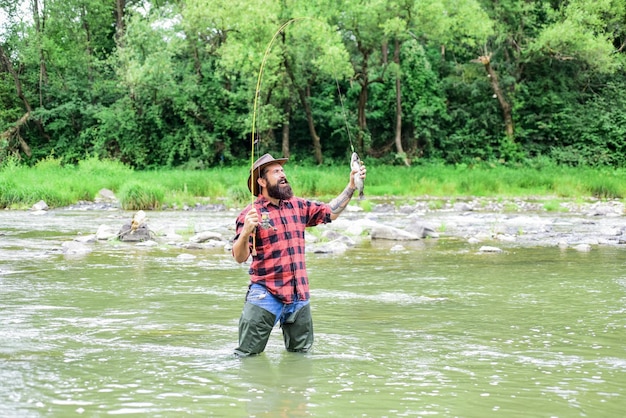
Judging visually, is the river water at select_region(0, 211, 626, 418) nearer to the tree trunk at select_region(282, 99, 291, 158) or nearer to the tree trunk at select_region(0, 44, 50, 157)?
the tree trunk at select_region(282, 99, 291, 158)

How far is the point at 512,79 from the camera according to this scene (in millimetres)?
37500

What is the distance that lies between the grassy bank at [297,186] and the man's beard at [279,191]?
17.3 meters

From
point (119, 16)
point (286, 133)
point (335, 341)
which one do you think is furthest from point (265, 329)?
point (119, 16)

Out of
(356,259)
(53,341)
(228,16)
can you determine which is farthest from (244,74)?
(53,341)

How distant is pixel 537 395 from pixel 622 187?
2215 cm

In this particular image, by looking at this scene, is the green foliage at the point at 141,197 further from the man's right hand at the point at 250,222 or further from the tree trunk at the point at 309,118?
the man's right hand at the point at 250,222

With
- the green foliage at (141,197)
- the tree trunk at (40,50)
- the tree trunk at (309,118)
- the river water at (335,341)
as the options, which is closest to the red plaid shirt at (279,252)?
the river water at (335,341)

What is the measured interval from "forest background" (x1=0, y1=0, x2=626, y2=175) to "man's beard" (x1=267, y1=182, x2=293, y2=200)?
90.1 ft

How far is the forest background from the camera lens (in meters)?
34.8

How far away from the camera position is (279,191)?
549 centimetres

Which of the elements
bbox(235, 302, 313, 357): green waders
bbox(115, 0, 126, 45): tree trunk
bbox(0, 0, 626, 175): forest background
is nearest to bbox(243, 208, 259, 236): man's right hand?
bbox(235, 302, 313, 357): green waders

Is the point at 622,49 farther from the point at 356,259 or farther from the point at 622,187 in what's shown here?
the point at 356,259

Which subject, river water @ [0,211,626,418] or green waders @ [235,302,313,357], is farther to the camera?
green waders @ [235,302,313,357]

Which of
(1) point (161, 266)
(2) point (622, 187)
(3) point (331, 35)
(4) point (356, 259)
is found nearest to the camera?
(1) point (161, 266)
